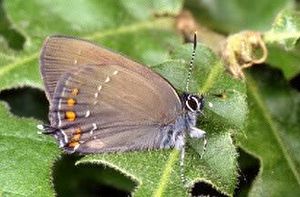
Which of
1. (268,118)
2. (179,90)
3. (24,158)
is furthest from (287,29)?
(24,158)

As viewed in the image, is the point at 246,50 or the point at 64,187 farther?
the point at 64,187

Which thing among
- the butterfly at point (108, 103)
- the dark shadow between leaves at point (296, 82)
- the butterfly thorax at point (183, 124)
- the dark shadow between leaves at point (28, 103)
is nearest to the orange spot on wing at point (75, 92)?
the butterfly at point (108, 103)

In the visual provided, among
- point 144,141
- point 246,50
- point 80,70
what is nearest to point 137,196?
point 144,141

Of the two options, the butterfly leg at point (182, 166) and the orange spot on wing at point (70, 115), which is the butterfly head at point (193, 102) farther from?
the orange spot on wing at point (70, 115)

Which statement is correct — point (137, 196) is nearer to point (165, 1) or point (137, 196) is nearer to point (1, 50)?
point (1, 50)

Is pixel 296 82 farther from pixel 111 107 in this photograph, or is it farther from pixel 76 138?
pixel 76 138

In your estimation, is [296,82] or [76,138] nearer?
[76,138]

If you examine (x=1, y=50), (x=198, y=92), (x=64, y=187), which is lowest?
(x=64, y=187)

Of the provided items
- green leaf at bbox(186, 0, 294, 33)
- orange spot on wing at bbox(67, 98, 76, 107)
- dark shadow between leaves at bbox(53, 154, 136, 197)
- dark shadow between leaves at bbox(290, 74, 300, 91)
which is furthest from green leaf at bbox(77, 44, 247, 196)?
green leaf at bbox(186, 0, 294, 33)
